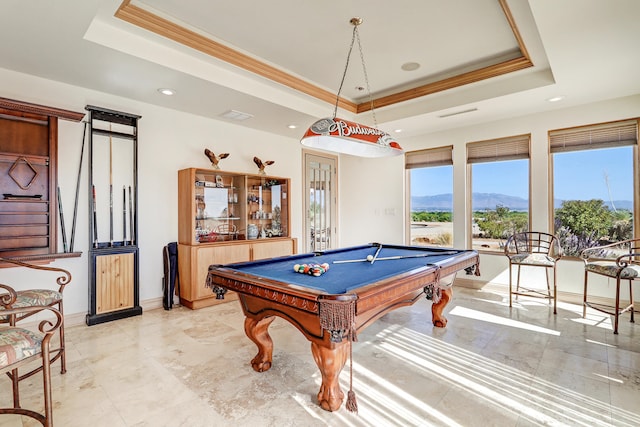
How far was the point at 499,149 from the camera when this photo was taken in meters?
5.03

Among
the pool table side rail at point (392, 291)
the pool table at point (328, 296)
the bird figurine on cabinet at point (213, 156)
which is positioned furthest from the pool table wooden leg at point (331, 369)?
the bird figurine on cabinet at point (213, 156)

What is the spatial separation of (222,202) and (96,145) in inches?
67.4

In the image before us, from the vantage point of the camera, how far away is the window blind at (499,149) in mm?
4805

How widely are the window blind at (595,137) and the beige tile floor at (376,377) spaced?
2252 millimetres

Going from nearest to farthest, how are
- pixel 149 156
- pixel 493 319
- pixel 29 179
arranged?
pixel 29 179
pixel 493 319
pixel 149 156

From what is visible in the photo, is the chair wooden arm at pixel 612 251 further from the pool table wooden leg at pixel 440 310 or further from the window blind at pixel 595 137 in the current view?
the pool table wooden leg at pixel 440 310

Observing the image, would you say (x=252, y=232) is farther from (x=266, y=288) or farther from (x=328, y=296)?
(x=328, y=296)

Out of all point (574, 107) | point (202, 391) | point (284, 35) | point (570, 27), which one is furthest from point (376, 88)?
point (202, 391)

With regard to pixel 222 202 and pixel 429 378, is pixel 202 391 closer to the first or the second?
pixel 429 378

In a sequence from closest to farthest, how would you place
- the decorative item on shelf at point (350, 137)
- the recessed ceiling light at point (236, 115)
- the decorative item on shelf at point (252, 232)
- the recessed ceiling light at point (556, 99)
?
the decorative item on shelf at point (350, 137) → the recessed ceiling light at point (556, 99) → the recessed ceiling light at point (236, 115) → the decorative item on shelf at point (252, 232)

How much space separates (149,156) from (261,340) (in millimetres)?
2973

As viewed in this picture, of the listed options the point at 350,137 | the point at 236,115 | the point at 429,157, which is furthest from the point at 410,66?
the point at 236,115

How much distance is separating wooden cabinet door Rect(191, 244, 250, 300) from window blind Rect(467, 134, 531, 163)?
4.01 metres

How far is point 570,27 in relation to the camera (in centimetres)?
249
